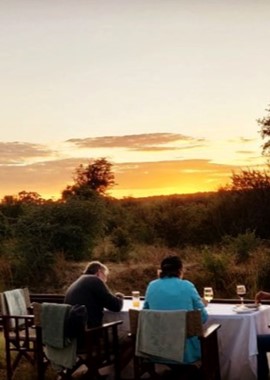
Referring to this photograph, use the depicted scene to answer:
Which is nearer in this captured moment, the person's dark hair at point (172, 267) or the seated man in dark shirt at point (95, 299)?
the person's dark hair at point (172, 267)

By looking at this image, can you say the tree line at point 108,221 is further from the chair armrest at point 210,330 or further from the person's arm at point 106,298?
the chair armrest at point 210,330

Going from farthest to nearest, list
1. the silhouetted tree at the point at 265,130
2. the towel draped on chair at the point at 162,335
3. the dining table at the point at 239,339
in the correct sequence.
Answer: the silhouetted tree at the point at 265,130 < the dining table at the point at 239,339 < the towel draped on chair at the point at 162,335

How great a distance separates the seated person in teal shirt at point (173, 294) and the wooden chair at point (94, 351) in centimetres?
38

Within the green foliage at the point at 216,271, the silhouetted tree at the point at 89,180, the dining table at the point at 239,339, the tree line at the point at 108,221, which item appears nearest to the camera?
the dining table at the point at 239,339

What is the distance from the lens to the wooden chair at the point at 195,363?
4.66m

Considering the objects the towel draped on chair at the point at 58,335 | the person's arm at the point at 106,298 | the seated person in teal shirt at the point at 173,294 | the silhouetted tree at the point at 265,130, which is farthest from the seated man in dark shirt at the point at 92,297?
the silhouetted tree at the point at 265,130

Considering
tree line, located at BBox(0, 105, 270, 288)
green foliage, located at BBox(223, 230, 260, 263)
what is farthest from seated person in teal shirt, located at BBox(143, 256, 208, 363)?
tree line, located at BBox(0, 105, 270, 288)

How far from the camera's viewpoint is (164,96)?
969 cm

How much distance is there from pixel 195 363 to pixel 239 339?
2.22ft

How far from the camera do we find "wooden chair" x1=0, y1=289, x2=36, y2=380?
19.0 ft

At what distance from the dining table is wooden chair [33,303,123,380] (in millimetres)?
705

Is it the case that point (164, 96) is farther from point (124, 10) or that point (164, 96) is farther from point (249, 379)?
point (249, 379)

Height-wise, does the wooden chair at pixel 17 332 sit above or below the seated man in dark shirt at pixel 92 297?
below

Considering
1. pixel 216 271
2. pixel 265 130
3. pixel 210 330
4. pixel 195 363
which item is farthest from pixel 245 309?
pixel 265 130
